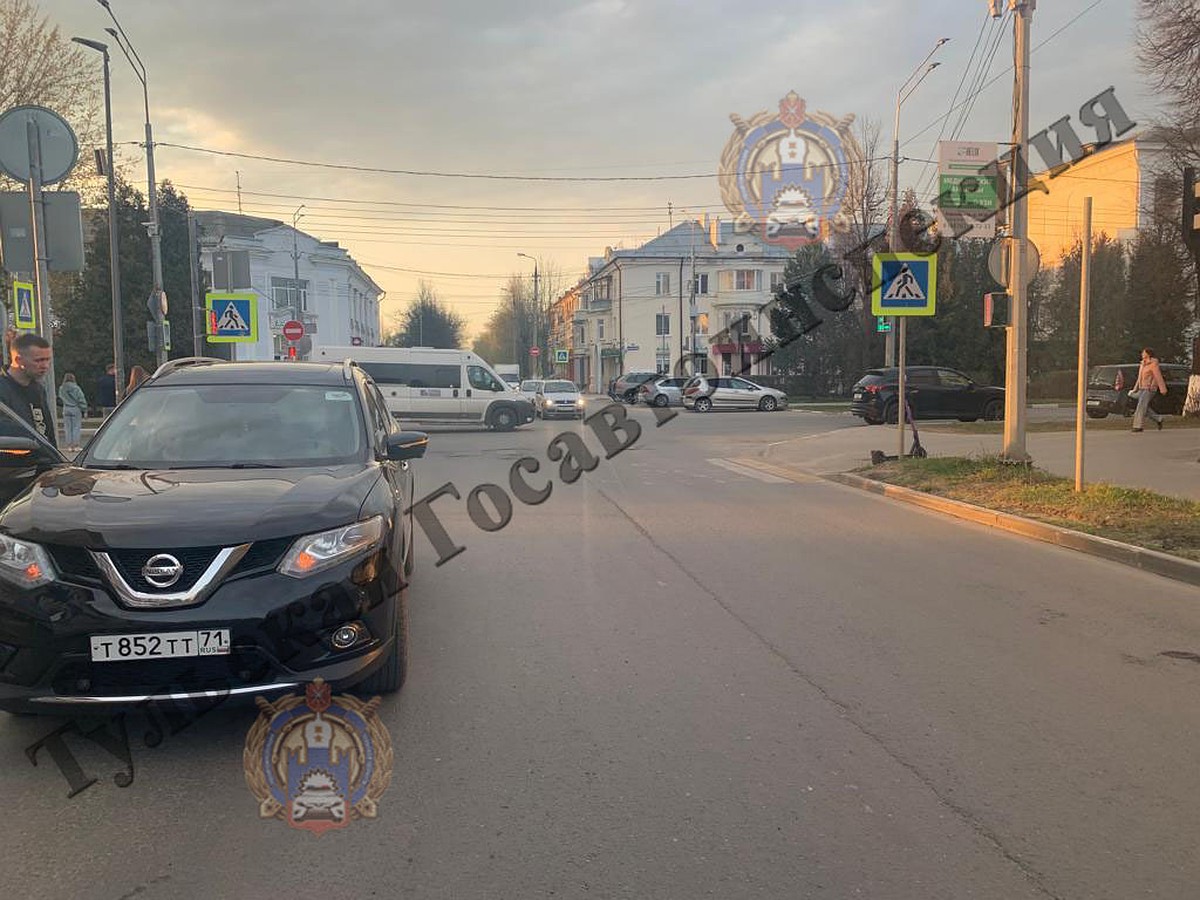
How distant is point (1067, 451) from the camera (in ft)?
52.0

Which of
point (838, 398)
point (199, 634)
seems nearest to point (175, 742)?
point (199, 634)

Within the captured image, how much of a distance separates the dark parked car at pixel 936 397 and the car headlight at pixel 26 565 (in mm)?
24824

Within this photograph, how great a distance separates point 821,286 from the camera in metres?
23.6

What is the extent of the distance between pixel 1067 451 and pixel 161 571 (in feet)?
52.7

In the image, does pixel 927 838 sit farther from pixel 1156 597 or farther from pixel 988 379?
pixel 988 379

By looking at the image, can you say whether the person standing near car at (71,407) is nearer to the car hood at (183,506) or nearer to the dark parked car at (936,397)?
the car hood at (183,506)

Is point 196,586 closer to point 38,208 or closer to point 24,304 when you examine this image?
point 38,208

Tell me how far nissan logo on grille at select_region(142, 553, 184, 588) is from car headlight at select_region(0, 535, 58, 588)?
40 cm

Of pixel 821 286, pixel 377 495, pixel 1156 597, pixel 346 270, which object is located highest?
pixel 346 270

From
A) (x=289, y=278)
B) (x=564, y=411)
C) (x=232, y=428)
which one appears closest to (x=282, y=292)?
(x=289, y=278)

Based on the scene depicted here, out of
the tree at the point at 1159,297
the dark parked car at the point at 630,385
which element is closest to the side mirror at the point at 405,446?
the tree at the point at 1159,297

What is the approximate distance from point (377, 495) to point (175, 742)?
55.7 inches

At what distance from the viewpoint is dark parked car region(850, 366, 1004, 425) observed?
86.1ft

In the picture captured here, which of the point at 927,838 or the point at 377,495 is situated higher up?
the point at 377,495
